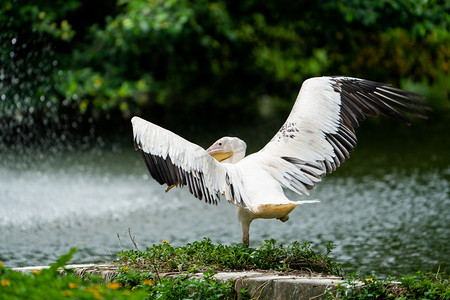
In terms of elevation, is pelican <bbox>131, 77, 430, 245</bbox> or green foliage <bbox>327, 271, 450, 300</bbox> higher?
pelican <bbox>131, 77, 430, 245</bbox>

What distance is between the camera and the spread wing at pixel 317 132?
4527 mm

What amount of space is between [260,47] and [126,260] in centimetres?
1284

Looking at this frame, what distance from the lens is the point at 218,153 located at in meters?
4.81

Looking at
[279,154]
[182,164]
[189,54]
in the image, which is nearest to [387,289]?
[279,154]

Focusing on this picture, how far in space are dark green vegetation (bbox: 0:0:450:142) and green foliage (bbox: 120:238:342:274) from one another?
6.92m

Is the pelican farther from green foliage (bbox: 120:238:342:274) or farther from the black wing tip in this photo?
green foliage (bbox: 120:238:342:274)

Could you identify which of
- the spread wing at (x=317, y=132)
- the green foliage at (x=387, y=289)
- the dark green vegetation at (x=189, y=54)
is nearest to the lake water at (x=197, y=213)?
the spread wing at (x=317, y=132)

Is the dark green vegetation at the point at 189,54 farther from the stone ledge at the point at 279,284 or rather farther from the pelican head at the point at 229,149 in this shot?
the stone ledge at the point at 279,284

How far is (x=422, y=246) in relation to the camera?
5.82 m

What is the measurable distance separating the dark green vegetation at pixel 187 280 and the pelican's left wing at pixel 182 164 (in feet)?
1.21

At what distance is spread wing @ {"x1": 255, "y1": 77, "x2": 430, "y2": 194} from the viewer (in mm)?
4527

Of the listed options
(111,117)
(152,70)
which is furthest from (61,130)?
(152,70)

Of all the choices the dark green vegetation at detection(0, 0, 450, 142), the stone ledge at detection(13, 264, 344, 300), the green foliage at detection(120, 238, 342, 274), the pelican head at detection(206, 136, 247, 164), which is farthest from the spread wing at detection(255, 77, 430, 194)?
the dark green vegetation at detection(0, 0, 450, 142)

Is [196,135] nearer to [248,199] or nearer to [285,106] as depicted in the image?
[285,106]
